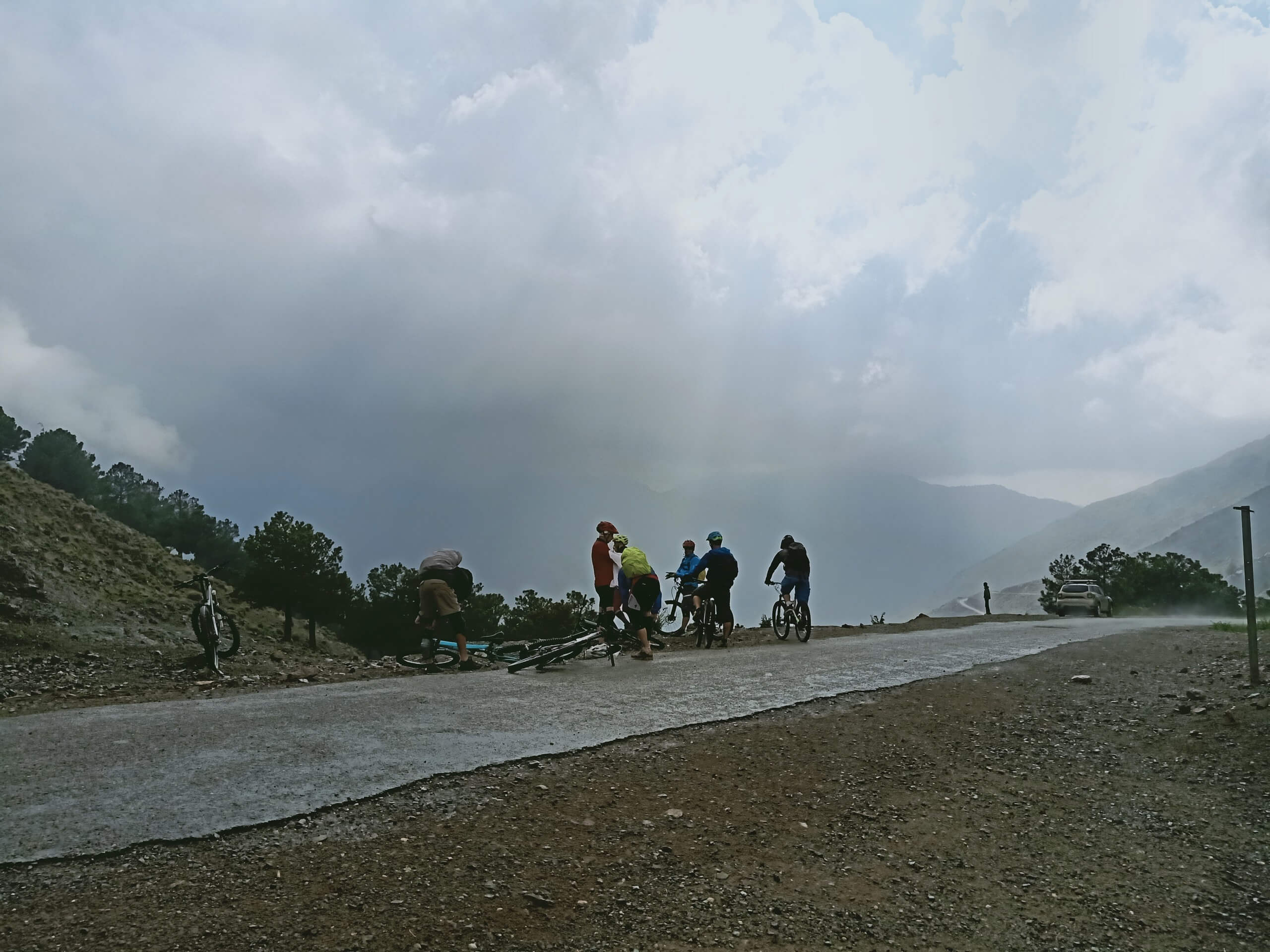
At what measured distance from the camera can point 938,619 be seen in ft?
81.1

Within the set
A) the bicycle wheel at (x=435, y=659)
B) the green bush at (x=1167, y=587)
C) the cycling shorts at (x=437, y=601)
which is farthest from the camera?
the green bush at (x=1167, y=587)

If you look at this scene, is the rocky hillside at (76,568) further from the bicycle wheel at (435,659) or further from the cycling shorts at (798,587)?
the cycling shorts at (798,587)

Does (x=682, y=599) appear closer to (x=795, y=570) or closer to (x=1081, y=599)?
(x=795, y=570)

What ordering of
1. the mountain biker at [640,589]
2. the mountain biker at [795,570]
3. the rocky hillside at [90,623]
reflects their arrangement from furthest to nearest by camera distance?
1. the mountain biker at [795,570]
2. the mountain biker at [640,589]
3. the rocky hillside at [90,623]

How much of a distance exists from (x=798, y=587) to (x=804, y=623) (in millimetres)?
752

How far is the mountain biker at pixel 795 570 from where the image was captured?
52.9 ft

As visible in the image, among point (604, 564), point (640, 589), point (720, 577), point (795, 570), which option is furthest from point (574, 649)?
point (795, 570)

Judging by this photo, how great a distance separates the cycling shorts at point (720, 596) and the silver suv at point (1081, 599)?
24753mm

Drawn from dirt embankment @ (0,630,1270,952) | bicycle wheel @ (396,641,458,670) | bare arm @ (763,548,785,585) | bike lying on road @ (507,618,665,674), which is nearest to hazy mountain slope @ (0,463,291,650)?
bicycle wheel @ (396,641,458,670)

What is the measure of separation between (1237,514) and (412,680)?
29.7ft

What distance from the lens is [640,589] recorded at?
12.8 m

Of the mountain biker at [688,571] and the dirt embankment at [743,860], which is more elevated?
the mountain biker at [688,571]

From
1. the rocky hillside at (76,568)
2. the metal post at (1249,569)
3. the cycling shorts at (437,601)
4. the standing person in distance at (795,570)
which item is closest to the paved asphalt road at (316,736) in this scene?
the cycling shorts at (437,601)

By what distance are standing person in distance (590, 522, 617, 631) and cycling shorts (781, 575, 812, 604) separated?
4.53 m
